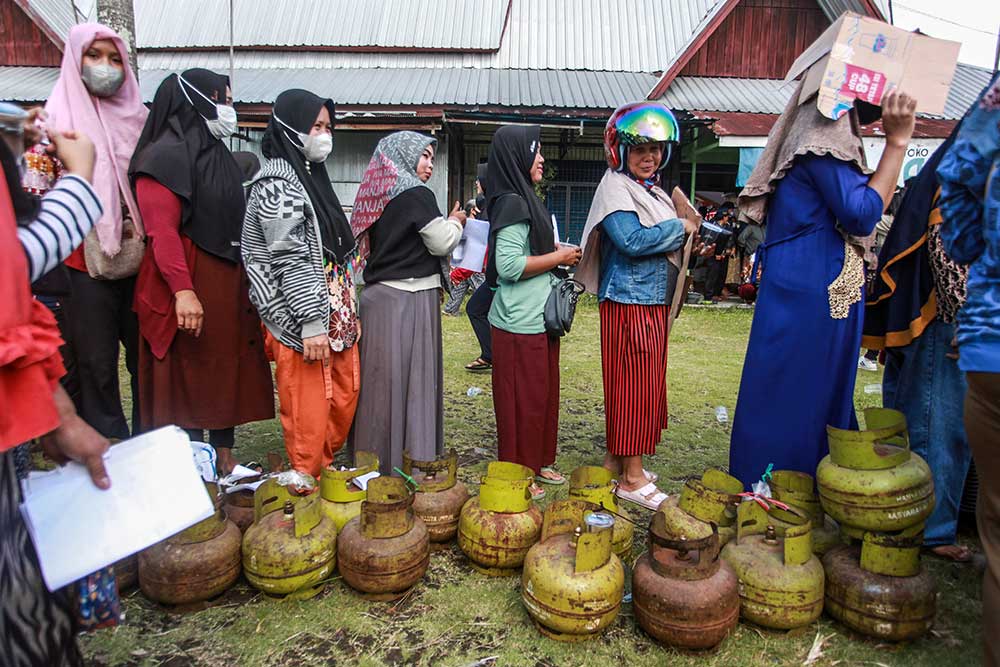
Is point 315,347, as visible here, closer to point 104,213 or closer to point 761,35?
point 104,213

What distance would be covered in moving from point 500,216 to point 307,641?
6.37 ft

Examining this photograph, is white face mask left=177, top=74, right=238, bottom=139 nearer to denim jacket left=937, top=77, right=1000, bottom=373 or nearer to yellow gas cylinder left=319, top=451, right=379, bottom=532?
yellow gas cylinder left=319, top=451, right=379, bottom=532

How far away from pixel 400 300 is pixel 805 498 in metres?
1.88

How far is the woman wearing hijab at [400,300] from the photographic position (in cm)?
292

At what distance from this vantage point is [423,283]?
3014 mm

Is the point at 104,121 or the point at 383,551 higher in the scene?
the point at 104,121

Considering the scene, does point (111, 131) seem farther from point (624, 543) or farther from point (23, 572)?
point (624, 543)

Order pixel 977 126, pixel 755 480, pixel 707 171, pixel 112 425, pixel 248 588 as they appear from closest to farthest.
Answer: pixel 977 126 < pixel 248 588 < pixel 755 480 < pixel 112 425 < pixel 707 171

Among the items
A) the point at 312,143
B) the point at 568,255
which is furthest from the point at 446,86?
the point at 312,143

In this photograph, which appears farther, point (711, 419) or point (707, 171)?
point (707, 171)

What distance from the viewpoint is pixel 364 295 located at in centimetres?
303

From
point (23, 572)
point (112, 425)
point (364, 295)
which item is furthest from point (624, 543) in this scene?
point (112, 425)

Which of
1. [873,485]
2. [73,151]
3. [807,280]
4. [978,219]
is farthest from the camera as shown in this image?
[807,280]

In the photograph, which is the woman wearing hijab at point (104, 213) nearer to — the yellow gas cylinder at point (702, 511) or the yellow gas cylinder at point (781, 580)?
the yellow gas cylinder at point (702, 511)
